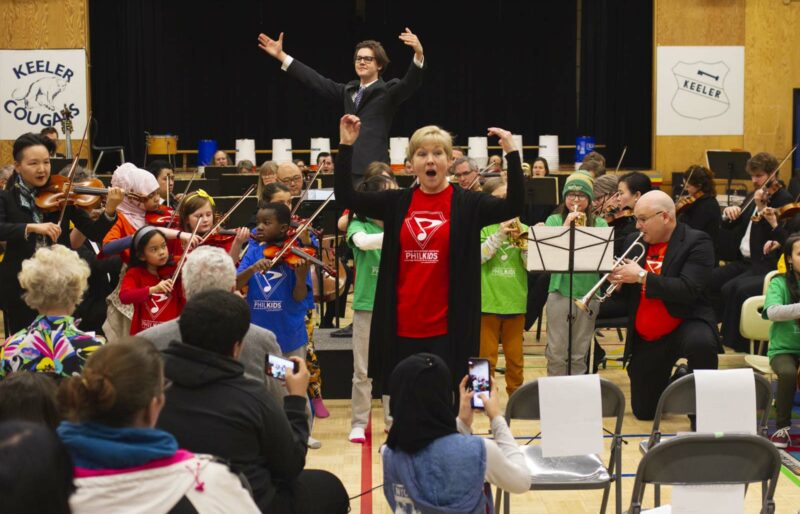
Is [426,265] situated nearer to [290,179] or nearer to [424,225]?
[424,225]

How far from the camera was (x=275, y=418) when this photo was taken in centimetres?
306

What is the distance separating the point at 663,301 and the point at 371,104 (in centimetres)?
231

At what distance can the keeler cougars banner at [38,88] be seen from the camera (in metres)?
13.1

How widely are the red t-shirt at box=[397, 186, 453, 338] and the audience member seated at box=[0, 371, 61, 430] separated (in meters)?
1.71

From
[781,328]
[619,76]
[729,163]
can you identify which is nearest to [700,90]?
[619,76]

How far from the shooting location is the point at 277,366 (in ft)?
10.7

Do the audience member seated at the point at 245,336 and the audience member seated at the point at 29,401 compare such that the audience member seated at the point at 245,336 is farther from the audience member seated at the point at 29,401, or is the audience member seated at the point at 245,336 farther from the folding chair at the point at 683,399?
the folding chair at the point at 683,399

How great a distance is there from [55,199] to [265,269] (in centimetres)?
140

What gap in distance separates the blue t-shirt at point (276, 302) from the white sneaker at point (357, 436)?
0.73 metres

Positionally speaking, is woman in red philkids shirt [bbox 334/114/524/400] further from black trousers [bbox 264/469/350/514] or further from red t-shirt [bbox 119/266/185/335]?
red t-shirt [bbox 119/266/185/335]

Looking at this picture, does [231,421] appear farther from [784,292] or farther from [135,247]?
[784,292]

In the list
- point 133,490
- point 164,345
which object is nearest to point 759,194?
point 164,345

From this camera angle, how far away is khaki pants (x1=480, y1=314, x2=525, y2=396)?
6.45 m

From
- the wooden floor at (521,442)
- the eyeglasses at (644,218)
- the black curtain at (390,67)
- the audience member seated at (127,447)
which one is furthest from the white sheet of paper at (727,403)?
the black curtain at (390,67)
